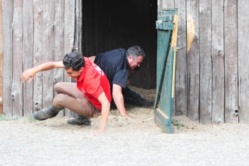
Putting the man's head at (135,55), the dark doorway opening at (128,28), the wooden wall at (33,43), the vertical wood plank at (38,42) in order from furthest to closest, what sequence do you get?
1. the dark doorway opening at (128,28)
2. the vertical wood plank at (38,42)
3. the wooden wall at (33,43)
4. the man's head at (135,55)

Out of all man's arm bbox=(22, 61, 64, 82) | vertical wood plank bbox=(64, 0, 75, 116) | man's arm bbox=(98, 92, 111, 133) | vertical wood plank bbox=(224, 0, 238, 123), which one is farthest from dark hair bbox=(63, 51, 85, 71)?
vertical wood plank bbox=(224, 0, 238, 123)

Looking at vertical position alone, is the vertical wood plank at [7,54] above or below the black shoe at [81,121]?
above

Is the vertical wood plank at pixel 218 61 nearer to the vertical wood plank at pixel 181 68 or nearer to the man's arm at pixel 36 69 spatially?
the vertical wood plank at pixel 181 68

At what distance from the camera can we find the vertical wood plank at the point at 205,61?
984cm

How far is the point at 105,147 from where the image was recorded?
7.91 meters

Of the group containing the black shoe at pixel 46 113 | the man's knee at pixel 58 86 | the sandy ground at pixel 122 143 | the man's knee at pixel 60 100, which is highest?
the man's knee at pixel 58 86

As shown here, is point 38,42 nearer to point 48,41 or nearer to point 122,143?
point 48,41

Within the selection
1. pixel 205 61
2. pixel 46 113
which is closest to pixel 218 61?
pixel 205 61

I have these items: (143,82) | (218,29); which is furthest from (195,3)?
(143,82)

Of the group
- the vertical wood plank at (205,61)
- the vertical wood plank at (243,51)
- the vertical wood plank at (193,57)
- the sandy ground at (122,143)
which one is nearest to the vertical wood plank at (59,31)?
the sandy ground at (122,143)

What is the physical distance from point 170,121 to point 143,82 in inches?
209

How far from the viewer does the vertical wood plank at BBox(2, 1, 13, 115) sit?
34.7ft

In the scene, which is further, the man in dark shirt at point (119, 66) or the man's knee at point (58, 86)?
the man in dark shirt at point (119, 66)

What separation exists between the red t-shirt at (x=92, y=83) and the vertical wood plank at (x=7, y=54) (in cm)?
178
